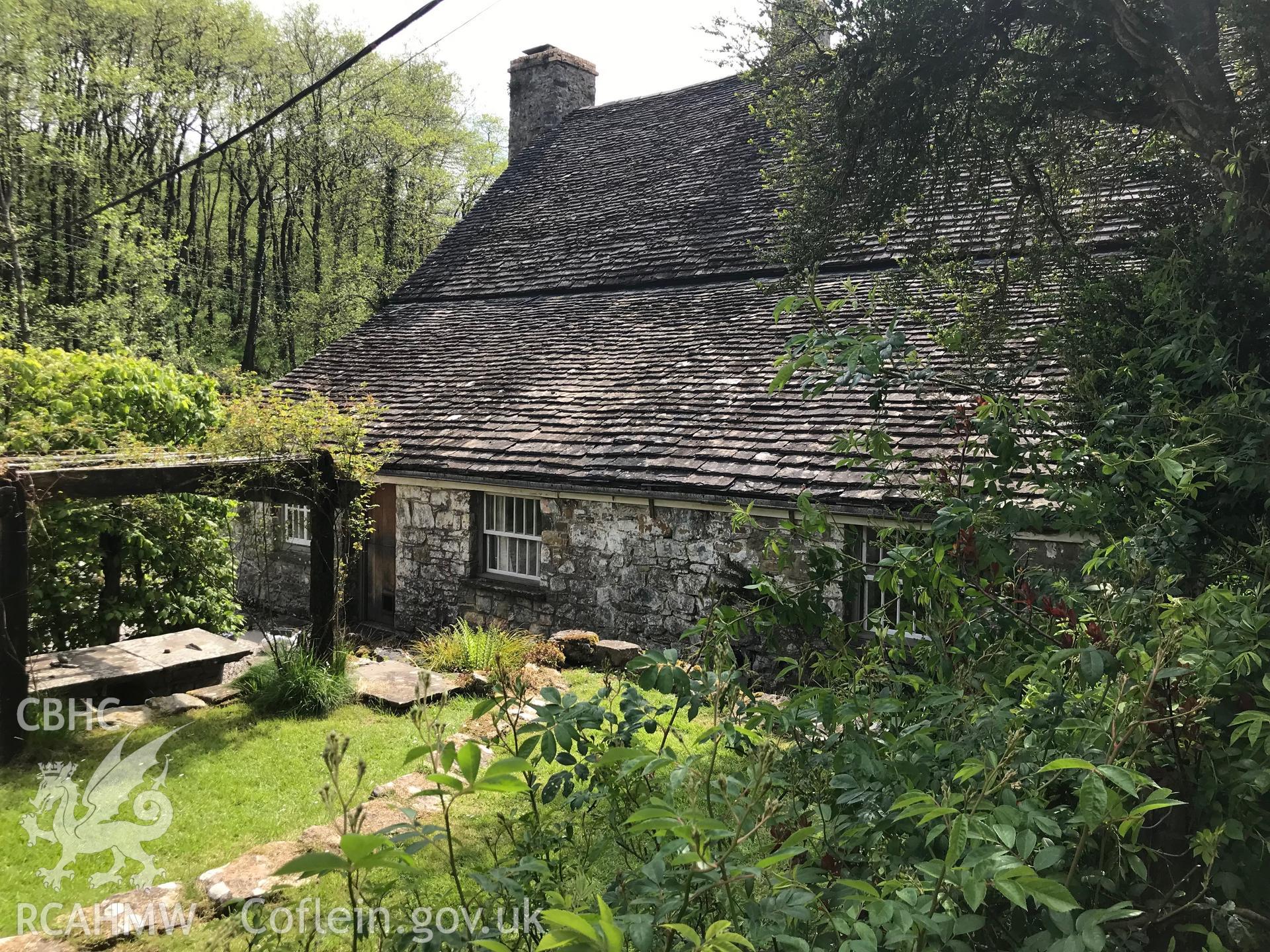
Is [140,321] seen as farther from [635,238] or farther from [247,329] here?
[635,238]

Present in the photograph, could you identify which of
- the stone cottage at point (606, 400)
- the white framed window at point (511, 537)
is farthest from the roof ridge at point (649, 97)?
the white framed window at point (511, 537)

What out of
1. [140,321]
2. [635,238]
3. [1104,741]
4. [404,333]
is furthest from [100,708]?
[140,321]

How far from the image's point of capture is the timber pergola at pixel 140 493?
6266 mm

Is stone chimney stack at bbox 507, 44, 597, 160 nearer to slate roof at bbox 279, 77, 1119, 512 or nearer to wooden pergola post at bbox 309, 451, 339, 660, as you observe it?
slate roof at bbox 279, 77, 1119, 512

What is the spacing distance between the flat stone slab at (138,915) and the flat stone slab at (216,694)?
3.68 meters

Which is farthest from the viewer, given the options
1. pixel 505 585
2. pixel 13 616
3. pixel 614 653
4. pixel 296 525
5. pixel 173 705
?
pixel 296 525

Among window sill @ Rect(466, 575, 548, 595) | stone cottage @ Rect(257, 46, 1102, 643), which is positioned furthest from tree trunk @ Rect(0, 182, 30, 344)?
window sill @ Rect(466, 575, 548, 595)

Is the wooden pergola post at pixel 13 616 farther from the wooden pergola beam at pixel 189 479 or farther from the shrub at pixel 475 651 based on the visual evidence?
the shrub at pixel 475 651

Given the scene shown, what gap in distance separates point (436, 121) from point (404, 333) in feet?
57.1

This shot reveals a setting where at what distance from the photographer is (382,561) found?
41.9 ft

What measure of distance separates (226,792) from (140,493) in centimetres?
276

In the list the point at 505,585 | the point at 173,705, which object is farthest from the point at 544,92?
the point at 173,705

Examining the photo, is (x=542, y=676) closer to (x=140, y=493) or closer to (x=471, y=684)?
(x=471, y=684)

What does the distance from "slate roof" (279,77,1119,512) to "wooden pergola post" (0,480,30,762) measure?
17.0ft
